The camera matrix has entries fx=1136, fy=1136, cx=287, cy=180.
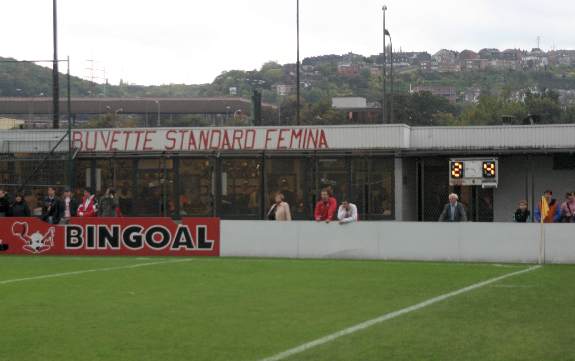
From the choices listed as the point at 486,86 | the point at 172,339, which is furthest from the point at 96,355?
the point at 486,86

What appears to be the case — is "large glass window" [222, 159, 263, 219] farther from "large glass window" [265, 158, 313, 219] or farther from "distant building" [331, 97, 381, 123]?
"distant building" [331, 97, 381, 123]

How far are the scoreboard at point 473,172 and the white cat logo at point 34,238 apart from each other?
12315 mm

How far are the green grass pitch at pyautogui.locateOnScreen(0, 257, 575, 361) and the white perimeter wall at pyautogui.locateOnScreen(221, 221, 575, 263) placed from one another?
2.12 m

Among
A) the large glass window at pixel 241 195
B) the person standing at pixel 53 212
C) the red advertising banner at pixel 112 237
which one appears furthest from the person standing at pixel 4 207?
the large glass window at pixel 241 195

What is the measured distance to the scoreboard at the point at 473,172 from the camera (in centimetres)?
3425

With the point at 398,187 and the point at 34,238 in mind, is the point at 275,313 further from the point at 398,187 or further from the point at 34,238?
the point at 398,187

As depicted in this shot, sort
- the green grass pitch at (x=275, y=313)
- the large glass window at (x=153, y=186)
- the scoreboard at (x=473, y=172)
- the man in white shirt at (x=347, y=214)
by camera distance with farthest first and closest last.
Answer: the large glass window at (x=153, y=186) < the scoreboard at (x=473, y=172) < the man in white shirt at (x=347, y=214) < the green grass pitch at (x=275, y=313)

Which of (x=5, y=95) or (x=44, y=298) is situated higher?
(x=5, y=95)

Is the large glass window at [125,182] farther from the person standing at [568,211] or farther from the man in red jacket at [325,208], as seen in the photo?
the person standing at [568,211]

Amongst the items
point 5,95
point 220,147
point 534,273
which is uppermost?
point 5,95

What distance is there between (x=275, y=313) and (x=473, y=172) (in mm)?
21143

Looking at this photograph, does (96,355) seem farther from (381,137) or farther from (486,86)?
(486,86)

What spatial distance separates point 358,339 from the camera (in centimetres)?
1166

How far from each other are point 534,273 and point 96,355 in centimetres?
1302
